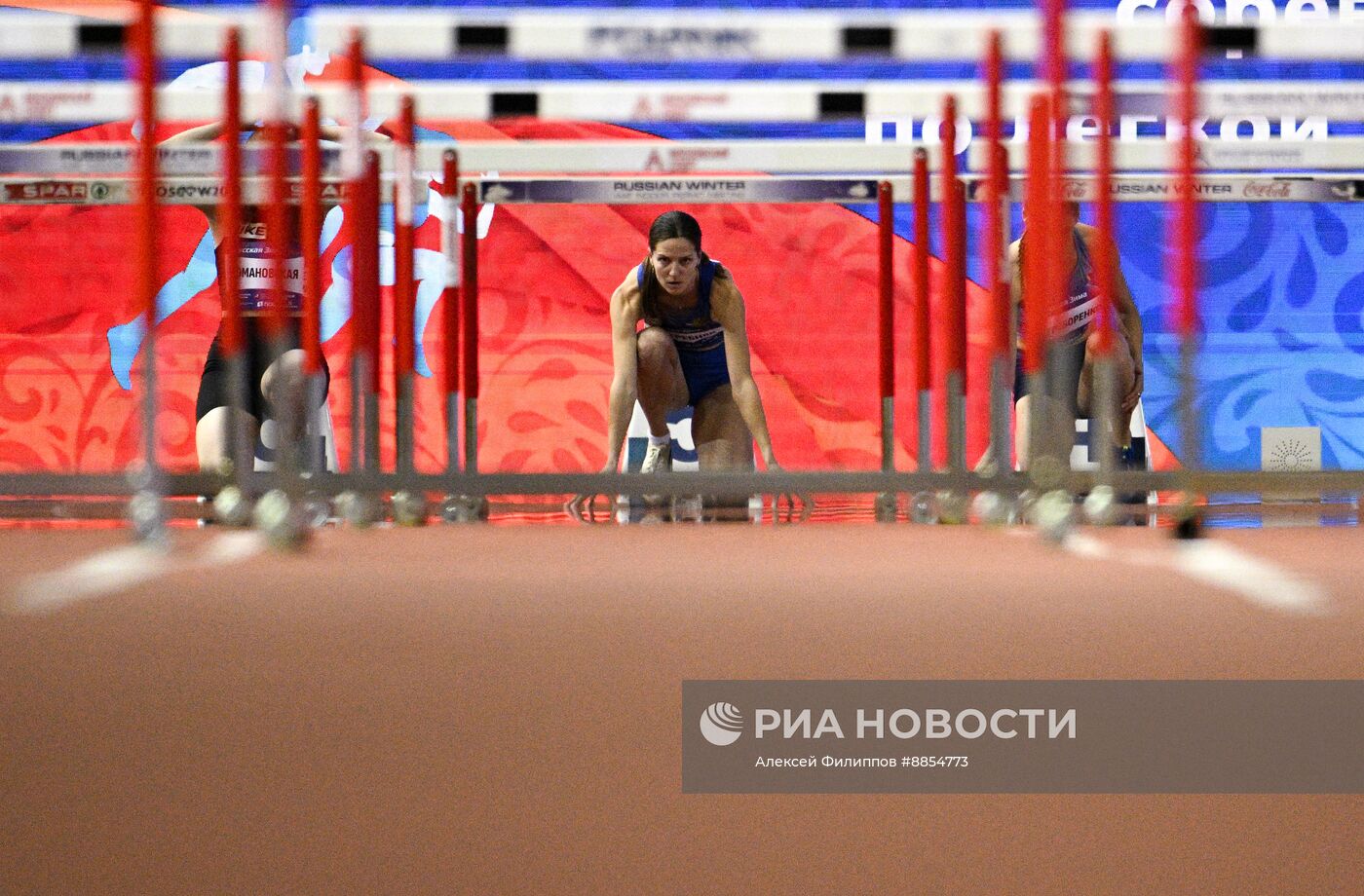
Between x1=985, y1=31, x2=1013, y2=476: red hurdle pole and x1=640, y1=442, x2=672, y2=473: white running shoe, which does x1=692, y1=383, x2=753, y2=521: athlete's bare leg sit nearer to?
x1=640, y1=442, x2=672, y2=473: white running shoe

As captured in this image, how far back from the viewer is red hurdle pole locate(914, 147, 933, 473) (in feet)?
7.68

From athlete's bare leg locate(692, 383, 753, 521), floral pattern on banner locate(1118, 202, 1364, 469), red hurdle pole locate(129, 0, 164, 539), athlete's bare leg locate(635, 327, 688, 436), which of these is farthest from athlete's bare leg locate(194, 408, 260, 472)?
floral pattern on banner locate(1118, 202, 1364, 469)

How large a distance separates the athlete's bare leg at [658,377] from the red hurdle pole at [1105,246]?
169 centimetres

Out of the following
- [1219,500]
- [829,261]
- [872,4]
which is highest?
[872,4]

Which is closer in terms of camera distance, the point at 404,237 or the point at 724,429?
the point at 404,237

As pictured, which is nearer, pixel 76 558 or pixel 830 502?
pixel 76 558

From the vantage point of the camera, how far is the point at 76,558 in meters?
1.08

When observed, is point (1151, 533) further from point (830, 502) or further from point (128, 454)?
point (128, 454)

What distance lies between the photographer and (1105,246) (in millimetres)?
1222

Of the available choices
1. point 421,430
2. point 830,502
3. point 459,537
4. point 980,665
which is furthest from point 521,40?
point 421,430

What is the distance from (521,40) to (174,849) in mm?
1312

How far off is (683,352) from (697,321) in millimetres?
91

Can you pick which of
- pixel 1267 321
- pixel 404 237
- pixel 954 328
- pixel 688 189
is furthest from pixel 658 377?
pixel 1267 321

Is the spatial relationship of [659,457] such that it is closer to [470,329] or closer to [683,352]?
[683,352]
